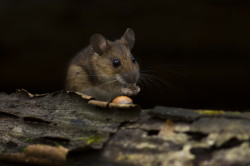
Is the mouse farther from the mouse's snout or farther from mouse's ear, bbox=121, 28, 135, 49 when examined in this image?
mouse's ear, bbox=121, 28, 135, 49

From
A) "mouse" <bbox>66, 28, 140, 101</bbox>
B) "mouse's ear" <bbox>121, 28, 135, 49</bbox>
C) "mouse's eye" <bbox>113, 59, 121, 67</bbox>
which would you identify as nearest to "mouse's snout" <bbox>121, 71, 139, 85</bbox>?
"mouse" <bbox>66, 28, 140, 101</bbox>

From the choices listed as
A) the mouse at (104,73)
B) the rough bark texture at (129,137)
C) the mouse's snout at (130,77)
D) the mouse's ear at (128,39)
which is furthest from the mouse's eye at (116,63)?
the rough bark texture at (129,137)

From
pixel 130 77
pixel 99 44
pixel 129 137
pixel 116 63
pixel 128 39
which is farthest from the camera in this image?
pixel 128 39

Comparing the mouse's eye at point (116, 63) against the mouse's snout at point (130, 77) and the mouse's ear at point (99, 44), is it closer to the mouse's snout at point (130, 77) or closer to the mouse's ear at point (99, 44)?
the mouse's snout at point (130, 77)

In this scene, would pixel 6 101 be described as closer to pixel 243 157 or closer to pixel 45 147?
pixel 45 147

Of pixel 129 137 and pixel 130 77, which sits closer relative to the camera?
pixel 129 137

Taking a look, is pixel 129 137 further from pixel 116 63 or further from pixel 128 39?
pixel 128 39

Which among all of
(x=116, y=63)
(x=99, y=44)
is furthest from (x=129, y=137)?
(x=99, y=44)

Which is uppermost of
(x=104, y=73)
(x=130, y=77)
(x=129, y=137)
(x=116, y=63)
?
(x=116, y=63)
